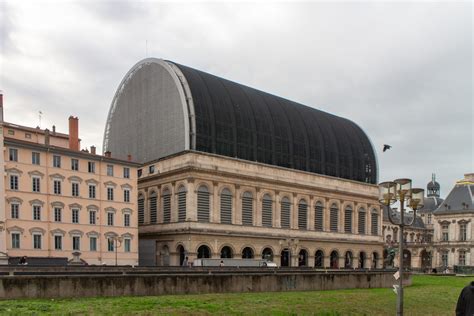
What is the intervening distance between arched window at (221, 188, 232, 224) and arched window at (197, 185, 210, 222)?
3.07 metres

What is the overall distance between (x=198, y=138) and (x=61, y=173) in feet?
68.6

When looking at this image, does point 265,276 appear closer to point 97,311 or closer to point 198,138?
point 97,311

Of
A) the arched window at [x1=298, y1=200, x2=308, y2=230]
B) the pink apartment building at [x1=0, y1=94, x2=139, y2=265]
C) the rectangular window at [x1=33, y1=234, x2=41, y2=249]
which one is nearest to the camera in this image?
the pink apartment building at [x1=0, y1=94, x2=139, y2=265]

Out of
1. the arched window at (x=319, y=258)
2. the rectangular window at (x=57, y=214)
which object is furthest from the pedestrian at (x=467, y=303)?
the arched window at (x=319, y=258)

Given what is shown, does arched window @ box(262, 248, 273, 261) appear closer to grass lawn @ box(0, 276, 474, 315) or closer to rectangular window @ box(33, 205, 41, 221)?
rectangular window @ box(33, 205, 41, 221)

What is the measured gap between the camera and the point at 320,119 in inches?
3755

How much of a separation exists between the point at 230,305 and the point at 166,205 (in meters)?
51.3

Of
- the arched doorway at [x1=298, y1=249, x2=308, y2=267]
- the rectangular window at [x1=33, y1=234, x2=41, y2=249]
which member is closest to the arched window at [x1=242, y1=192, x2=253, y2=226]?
the arched doorway at [x1=298, y1=249, x2=308, y2=267]

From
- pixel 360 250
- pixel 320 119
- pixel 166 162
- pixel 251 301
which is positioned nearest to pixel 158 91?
pixel 166 162

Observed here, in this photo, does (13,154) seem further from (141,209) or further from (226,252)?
(226,252)

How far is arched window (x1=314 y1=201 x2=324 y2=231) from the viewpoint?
87.0 meters

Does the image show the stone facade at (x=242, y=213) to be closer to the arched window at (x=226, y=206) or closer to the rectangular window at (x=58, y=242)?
the arched window at (x=226, y=206)

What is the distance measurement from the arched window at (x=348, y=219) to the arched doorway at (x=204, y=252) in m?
34.1

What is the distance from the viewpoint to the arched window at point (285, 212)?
A: 81.1 meters
